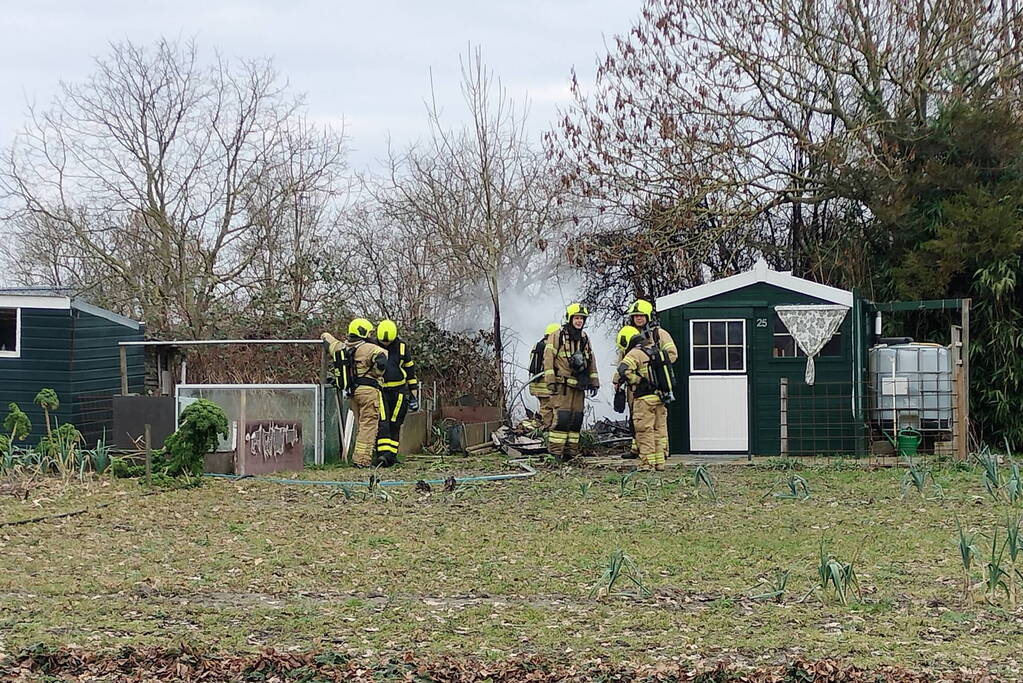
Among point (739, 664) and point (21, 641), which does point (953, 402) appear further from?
point (21, 641)

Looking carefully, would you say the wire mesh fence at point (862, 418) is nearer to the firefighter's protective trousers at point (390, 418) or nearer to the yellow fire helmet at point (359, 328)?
the firefighter's protective trousers at point (390, 418)

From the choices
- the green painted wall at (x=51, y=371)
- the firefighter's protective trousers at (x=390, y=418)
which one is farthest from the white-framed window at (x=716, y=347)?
the green painted wall at (x=51, y=371)

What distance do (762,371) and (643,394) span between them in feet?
6.33

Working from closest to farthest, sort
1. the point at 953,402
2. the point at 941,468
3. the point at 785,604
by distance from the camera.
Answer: the point at 785,604, the point at 941,468, the point at 953,402

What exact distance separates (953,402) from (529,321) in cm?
878

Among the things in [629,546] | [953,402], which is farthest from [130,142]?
[629,546]

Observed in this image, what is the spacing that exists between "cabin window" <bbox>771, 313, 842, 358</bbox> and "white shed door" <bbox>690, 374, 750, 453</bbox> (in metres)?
0.62

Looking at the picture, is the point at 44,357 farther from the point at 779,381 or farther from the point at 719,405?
the point at 779,381

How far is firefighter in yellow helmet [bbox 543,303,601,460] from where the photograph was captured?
15.7 meters

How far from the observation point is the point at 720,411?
52.8ft

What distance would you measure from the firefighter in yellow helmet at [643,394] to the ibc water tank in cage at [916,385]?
2810mm

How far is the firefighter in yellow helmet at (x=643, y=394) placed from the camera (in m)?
14.9

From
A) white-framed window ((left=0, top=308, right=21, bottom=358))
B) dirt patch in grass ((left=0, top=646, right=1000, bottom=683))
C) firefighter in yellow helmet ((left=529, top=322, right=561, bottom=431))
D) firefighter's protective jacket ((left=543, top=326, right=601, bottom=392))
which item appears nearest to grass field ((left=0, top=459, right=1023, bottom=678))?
dirt patch in grass ((left=0, top=646, right=1000, bottom=683))

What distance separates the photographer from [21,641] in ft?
21.1
